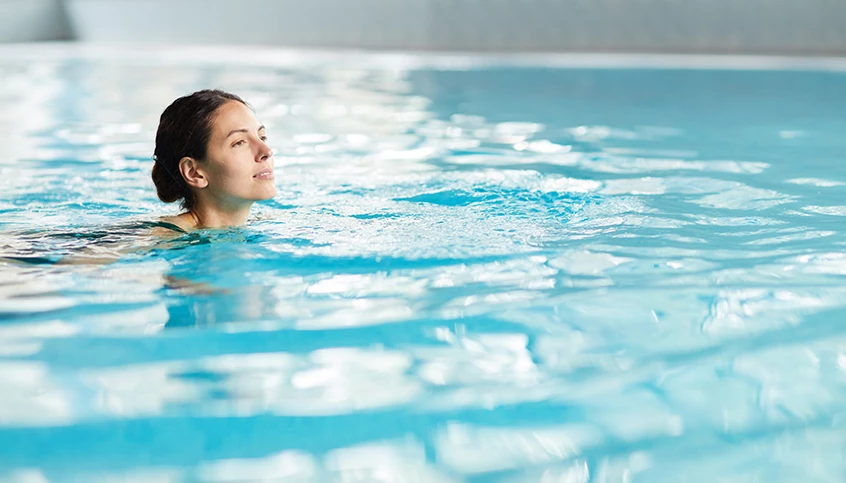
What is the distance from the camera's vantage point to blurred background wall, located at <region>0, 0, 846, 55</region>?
14.0 meters

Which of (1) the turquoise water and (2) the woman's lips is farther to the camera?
(2) the woman's lips

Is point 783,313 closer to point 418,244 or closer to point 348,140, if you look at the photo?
point 418,244

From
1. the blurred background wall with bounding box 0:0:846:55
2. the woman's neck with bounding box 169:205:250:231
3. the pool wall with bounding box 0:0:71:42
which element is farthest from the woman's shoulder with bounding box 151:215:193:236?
the pool wall with bounding box 0:0:71:42

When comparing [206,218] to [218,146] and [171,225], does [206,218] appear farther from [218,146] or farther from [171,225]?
[218,146]

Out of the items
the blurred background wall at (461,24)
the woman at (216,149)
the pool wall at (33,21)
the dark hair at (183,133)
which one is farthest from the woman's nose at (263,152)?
the pool wall at (33,21)

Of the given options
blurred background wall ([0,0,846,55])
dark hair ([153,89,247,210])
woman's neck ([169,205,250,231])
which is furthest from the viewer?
blurred background wall ([0,0,846,55])

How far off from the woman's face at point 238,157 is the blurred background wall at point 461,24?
12.4 meters

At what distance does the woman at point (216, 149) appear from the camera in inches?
119

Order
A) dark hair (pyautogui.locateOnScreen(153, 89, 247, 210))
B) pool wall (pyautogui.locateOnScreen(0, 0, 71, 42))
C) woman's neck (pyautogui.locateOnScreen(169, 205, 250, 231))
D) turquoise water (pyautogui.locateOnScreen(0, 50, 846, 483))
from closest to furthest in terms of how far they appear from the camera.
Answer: turquoise water (pyautogui.locateOnScreen(0, 50, 846, 483)), dark hair (pyautogui.locateOnScreen(153, 89, 247, 210)), woman's neck (pyautogui.locateOnScreen(169, 205, 250, 231)), pool wall (pyautogui.locateOnScreen(0, 0, 71, 42))

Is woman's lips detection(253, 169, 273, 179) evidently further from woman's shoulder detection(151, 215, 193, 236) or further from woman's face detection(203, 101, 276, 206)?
woman's shoulder detection(151, 215, 193, 236)

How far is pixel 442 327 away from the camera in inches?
84.8

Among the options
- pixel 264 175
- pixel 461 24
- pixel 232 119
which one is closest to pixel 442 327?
pixel 264 175

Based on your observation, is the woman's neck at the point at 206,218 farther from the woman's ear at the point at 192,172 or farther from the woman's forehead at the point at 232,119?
the woman's forehead at the point at 232,119

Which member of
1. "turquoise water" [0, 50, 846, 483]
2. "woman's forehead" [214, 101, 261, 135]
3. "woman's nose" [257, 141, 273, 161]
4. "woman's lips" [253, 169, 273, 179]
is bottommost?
"turquoise water" [0, 50, 846, 483]
